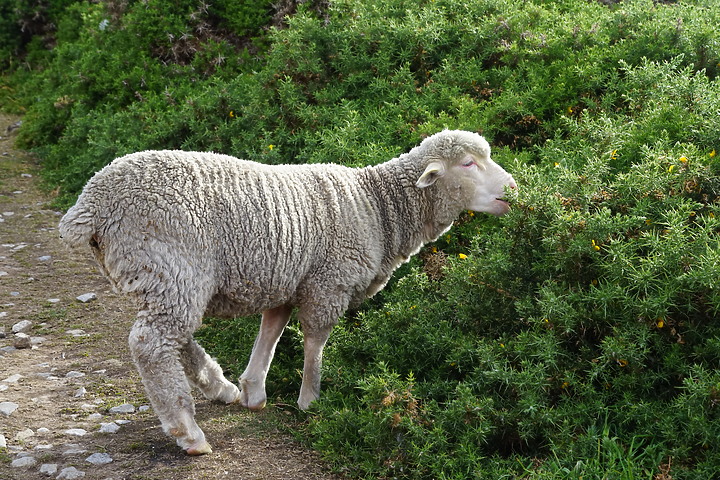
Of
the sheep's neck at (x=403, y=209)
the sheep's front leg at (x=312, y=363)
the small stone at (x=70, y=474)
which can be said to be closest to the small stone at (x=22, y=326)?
the small stone at (x=70, y=474)

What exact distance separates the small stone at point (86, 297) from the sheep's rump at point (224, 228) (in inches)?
98.1

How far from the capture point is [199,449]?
15.2 feet

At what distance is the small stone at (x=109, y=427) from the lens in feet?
16.3

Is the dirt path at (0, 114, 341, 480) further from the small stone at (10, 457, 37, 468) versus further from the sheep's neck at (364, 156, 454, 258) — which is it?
the sheep's neck at (364, 156, 454, 258)

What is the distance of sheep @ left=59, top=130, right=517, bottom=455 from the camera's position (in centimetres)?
449

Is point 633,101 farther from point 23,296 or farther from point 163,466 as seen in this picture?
point 23,296

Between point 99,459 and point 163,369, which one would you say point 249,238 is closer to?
point 163,369

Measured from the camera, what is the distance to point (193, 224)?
462 centimetres

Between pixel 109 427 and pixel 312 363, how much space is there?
4.73 ft

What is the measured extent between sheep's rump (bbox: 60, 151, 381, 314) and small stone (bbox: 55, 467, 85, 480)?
111 cm

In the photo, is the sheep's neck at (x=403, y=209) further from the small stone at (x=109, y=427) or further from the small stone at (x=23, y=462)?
the small stone at (x=23, y=462)

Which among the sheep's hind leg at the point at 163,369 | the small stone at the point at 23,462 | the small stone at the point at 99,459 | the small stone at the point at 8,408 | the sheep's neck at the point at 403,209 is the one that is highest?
the sheep's neck at the point at 403,209

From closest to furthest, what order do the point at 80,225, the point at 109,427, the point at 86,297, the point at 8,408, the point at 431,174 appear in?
the point at 80,225 < the point at 109,427 < the point at 8,408 < the point at 431,174 < the point at 86,297

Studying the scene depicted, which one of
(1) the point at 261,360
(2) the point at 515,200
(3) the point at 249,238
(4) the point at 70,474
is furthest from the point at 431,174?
(4) the point at 70,474
